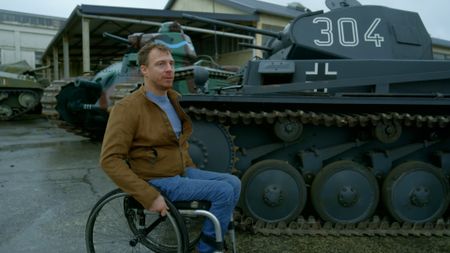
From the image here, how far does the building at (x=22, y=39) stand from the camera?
135ft

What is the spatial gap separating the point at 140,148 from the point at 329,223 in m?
2.30

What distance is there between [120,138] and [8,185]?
4155mm

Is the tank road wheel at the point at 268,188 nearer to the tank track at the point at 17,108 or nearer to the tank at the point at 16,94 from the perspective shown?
the tank at the point at 16,94

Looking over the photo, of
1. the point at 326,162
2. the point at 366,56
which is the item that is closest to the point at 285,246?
the point at 326,162

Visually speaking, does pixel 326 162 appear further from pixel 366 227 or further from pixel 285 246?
pixel 285 246

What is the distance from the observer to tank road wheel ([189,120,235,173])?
4.10 m

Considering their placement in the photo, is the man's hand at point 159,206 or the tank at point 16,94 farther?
the tank at point 16,94

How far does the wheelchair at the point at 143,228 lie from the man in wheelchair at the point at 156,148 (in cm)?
8

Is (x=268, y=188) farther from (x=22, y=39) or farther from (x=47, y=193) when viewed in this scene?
(x=22, y=39)

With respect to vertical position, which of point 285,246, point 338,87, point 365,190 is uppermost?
point 338,87

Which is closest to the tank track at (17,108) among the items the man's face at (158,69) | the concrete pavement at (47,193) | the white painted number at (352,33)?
the concrete pavement at (47,193)

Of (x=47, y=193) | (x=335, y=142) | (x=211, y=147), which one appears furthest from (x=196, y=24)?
(x=211, y=147)

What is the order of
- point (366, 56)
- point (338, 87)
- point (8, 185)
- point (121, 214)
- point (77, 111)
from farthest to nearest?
point (77, 111), point (8, 185), point (366, 56), point (121, 214), point (338, 87)

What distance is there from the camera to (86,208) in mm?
4914
